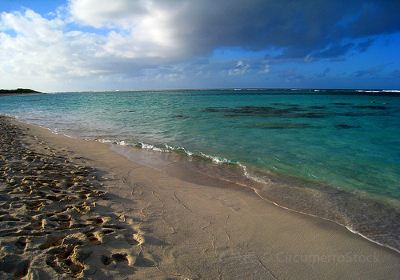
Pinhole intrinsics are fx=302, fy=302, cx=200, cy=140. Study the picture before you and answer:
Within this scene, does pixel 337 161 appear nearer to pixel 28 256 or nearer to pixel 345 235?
pixel 345 235

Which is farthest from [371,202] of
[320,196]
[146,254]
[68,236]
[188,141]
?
[188,141]

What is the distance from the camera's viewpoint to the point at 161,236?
16.2ft

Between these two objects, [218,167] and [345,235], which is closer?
[345,235]

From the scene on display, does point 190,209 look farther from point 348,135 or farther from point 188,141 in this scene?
point 348,135

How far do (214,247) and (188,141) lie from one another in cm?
998

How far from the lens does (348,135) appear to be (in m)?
16.2

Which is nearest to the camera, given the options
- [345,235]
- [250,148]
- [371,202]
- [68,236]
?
[68,236]

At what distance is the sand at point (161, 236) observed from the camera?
3.96m

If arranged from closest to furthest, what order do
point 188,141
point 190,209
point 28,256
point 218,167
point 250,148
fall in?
point 28,256
point 190,209
point 218,167
point 250,148
point 188,141

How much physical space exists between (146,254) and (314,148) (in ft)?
33.6

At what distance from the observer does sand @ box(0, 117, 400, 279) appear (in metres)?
3.96

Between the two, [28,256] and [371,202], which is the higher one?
[28,256]

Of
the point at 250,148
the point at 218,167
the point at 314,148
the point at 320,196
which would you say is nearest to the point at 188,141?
the point at 250,148

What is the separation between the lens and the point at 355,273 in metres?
4.14
